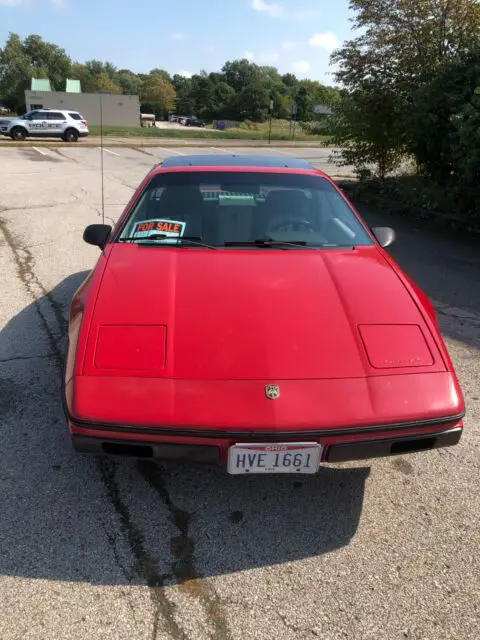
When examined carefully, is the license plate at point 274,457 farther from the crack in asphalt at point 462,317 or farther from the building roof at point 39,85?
the building roof at point 39,85

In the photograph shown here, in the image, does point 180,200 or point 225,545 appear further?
point 180,200

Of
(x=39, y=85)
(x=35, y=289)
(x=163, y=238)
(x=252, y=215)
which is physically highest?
(x=39, y=85)

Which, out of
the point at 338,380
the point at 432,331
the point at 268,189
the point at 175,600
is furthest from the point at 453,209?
the point at 175,600

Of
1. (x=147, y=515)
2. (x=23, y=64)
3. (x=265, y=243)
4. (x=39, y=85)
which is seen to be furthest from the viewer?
(x=23, y=64)

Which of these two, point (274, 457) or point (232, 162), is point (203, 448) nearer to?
point (274, 457)

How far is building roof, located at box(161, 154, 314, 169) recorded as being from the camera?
364cm

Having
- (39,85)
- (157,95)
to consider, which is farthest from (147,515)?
(157,95)

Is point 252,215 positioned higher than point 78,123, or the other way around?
point 78,123

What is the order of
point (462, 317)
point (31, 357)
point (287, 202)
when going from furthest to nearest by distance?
point (462, 317)
point (31, 357)
point (287, 202)

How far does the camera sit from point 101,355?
2.17 m

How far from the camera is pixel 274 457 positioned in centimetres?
199

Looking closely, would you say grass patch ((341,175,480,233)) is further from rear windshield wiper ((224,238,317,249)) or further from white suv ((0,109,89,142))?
white suv ((0,109,89,142))

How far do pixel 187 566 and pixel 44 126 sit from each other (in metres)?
28.2

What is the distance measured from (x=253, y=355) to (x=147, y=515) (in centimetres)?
91
